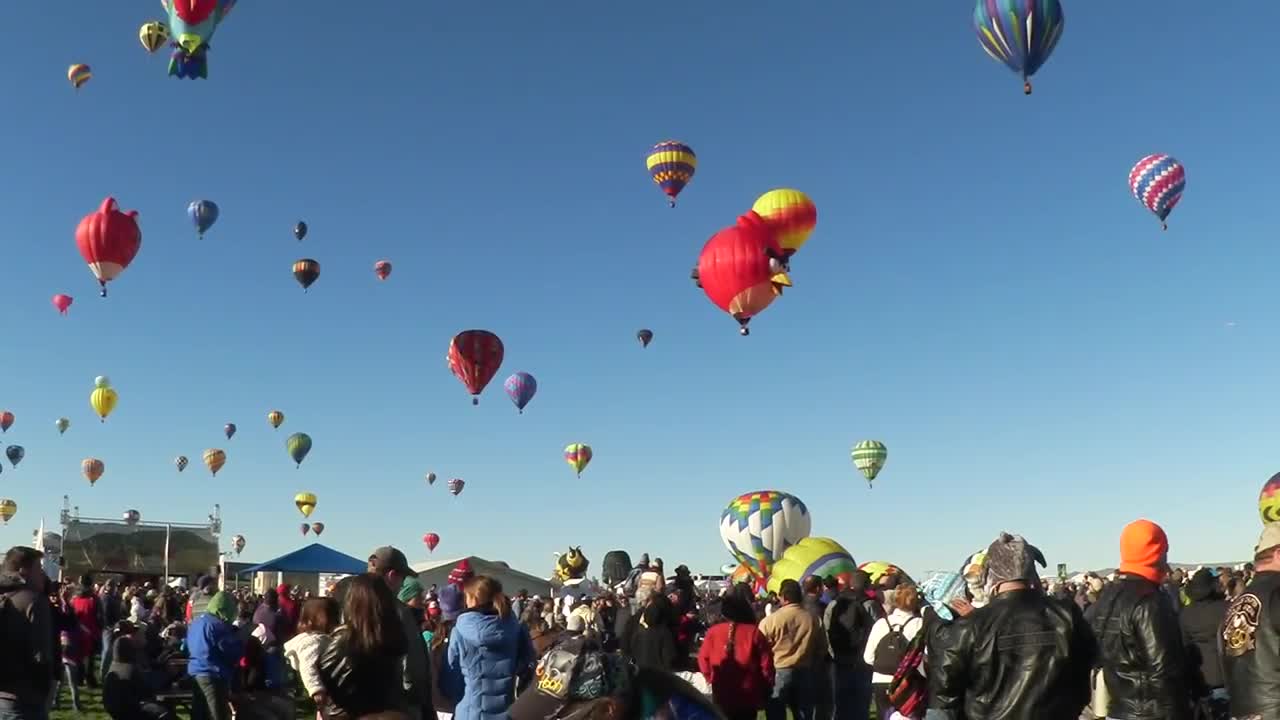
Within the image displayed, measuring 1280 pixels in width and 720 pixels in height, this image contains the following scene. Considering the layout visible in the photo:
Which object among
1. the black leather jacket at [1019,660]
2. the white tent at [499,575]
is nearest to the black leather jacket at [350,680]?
the black leather jacket at [1019,660]

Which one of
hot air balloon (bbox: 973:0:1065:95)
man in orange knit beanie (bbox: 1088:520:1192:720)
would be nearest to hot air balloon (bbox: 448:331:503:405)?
hot air balloon (bbox: 973:0:1065:95)

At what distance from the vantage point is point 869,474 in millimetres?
40469

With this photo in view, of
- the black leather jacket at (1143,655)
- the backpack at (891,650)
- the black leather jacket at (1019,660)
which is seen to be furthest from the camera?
the backpack at (891,650)

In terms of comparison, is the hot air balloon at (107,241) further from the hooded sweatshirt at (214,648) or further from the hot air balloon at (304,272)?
the hooded sweatshirt at (214,648)

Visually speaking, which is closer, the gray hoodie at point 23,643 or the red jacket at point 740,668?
the gray hoodie at point 23,643

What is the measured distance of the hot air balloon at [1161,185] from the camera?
3369 centimetres

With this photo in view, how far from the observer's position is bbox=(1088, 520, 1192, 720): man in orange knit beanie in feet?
17.7

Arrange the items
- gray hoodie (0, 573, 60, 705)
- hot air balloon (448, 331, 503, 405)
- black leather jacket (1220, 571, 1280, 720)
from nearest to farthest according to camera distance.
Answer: black leather jacket (1220, 571, 1280, 720) → gray hoodie (0, 573, 60, 705) → hot air balloon (448, 331, 503, 405)

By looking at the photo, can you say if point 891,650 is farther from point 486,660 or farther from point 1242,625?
point 1242,625

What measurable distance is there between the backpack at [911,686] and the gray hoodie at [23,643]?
5.22 meters

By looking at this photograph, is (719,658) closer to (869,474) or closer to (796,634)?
(796,634)

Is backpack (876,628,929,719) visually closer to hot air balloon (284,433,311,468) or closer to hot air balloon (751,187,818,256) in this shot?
hot air balloon (751,187,818,256)

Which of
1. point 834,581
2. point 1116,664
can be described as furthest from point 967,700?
point 834,581

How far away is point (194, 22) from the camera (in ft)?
81.5
